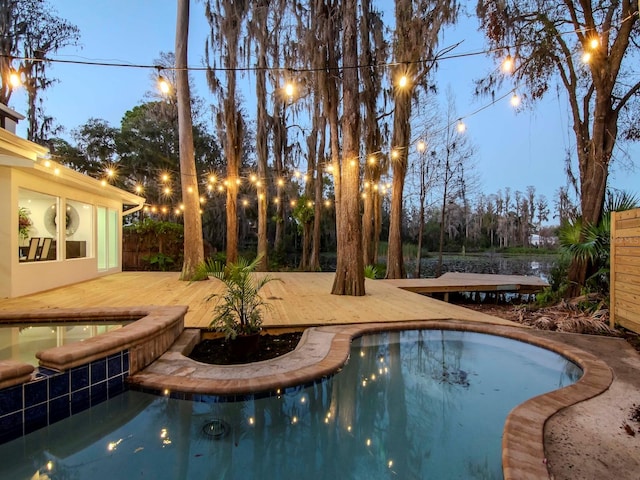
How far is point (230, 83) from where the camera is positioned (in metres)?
9.18

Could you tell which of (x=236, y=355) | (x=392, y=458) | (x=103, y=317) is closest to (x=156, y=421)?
(x=236, y=355)

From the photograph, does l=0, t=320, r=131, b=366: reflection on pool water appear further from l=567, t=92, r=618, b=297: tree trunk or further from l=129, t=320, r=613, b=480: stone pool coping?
l=567, t=92, r=618, b=297: tree trunk

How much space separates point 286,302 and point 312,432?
3629mm

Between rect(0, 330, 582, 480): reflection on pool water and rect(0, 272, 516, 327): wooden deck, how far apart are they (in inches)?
54.9

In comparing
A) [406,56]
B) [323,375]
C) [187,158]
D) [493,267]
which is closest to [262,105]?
[187,158]

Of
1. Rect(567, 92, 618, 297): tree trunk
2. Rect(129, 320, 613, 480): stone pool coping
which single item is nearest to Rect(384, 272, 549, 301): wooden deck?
Rect(567, 92, 618, 297): tree trunk

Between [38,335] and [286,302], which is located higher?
[38,335]

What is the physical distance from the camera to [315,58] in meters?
6.83

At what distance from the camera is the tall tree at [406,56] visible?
842cm

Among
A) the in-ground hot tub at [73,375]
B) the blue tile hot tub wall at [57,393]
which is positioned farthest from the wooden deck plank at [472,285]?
the blue tile hot tub wall at [57,393]

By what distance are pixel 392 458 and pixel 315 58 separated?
6.86 m

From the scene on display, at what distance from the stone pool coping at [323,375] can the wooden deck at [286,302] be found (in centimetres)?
67

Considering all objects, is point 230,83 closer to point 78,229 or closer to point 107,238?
point 78,229

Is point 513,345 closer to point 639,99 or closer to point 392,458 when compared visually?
point 392,458
